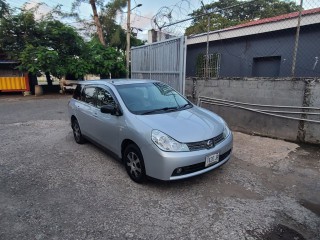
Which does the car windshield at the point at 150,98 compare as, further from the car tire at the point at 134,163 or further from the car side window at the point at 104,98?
the car tire at the point at 134,163

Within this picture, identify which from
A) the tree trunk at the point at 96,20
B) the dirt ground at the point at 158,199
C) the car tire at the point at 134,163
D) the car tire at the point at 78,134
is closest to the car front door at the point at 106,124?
the car tire at the point at 134,163

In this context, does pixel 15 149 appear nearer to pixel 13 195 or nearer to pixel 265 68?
pixel 13 195

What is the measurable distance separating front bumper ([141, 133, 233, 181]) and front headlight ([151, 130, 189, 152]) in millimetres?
56

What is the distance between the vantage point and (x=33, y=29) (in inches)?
573

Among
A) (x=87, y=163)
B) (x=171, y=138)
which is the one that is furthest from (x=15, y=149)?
(x=171, y=138)

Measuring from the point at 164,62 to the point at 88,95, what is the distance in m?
3.21

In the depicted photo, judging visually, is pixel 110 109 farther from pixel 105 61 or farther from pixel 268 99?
pixel 105 61

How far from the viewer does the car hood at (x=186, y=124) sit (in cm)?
343

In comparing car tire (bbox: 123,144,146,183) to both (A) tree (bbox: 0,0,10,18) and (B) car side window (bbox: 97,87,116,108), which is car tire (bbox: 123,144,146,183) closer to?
(B) car side window (bbox: 97,87,116,108)

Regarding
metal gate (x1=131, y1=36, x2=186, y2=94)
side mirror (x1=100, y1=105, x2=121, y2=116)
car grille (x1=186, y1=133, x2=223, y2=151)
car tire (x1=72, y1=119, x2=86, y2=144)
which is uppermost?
metal gate (x1=131, y1=36, x2=186, y2=94)

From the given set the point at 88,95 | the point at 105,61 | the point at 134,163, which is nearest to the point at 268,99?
the point at 134,163

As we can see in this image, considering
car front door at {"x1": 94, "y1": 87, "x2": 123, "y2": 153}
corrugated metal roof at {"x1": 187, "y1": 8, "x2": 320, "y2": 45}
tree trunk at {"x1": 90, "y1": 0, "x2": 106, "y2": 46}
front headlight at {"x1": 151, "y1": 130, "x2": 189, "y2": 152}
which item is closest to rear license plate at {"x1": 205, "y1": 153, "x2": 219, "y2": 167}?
front headlight at {"x1": 151, "y1": 130, "x2": 189, "y2": 152}

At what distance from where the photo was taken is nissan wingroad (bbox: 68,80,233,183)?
334 centimetres

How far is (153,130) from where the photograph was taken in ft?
11.3
